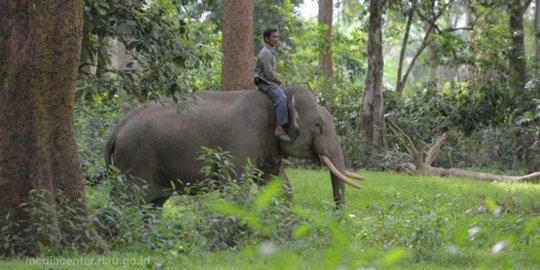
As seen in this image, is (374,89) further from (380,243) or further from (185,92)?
(380,243)

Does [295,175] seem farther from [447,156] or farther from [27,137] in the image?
[27,137]

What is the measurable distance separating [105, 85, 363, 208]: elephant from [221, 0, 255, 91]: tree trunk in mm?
3615

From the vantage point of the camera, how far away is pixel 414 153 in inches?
807

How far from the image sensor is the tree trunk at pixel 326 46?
2423 cm

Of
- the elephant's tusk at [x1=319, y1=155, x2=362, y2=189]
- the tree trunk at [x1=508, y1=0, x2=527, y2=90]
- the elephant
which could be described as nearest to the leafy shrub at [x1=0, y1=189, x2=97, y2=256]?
the elephant

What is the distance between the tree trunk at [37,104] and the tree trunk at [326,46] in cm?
1456

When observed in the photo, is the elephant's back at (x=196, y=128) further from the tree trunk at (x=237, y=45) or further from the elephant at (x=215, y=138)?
the tree trunk at (x=237, y=45)

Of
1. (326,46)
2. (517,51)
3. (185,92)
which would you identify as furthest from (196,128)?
(326,46)

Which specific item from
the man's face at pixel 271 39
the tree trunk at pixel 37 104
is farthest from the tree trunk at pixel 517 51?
the tree trunk at pixel 37 104

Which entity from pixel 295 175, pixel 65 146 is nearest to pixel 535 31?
pixel 295 175

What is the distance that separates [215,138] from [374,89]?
8.13 meters

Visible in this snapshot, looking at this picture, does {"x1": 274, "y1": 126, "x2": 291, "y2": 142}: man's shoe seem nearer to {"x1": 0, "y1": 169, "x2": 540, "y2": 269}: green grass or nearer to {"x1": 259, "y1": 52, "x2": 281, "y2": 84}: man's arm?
{"x1": 259, "y1": 52, "x2": 281, "y2": 84}: man's arm

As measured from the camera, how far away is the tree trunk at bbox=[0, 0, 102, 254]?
9.41 metres

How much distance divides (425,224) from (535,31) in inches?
587
